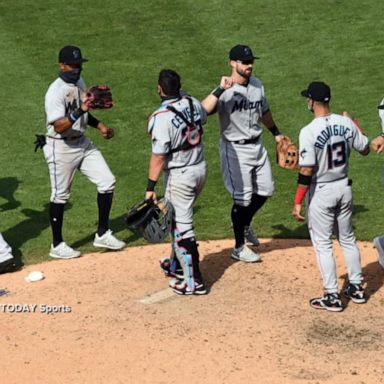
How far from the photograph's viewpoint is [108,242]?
9.98 meters

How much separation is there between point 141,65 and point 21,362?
8493mm

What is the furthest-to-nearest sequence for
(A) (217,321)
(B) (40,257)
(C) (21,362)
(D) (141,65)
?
1. (D) (141,65)
2. (B) (40,257)
3. (A) (217,321)
4. (C) (21,362)

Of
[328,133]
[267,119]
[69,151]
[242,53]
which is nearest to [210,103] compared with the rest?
[242,53]

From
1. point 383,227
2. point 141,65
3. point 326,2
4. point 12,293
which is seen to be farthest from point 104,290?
point 326,2

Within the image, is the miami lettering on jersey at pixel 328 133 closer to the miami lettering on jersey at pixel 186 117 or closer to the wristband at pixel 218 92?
the miami lettering on jersey at pixel 186 117

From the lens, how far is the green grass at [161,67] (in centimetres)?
1091

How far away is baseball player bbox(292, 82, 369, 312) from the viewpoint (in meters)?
8.08

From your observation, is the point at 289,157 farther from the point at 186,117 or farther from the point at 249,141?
the point at 186,117

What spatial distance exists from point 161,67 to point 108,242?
5754 millimetres

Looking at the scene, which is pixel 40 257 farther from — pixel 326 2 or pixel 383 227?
pixel 326 2

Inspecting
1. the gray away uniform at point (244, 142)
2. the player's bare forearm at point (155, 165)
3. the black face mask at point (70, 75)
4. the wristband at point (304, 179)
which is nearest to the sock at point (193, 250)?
the player's bare forearm at point (155, 165)

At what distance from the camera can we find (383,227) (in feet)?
33.8

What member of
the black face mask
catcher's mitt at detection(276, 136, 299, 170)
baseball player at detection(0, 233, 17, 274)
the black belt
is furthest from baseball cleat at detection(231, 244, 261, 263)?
the black face mask

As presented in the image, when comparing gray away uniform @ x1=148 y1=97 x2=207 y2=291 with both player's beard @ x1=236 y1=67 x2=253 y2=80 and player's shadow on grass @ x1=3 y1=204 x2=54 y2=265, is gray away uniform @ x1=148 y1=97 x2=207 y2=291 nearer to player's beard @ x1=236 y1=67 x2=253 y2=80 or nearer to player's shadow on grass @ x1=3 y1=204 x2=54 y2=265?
player's beard @ x1=236 y1=67 x2=253 y2=80
